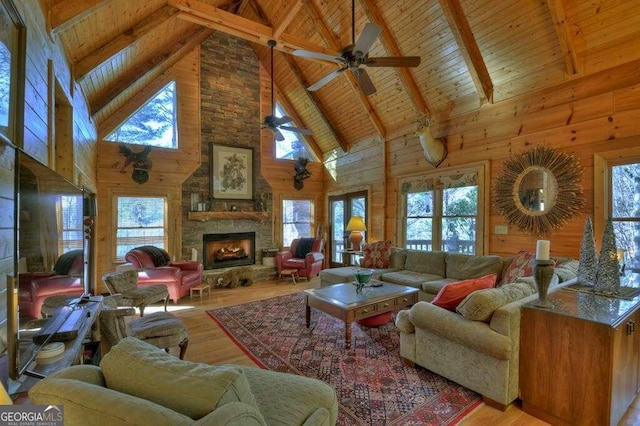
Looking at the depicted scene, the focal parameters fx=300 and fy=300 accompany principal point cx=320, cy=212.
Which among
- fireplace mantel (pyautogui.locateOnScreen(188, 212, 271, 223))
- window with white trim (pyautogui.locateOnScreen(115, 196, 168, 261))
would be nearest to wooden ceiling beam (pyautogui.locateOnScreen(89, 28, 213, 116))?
window with white trim (pyautogui.locateOnScreen(115, 196, 168, 261))

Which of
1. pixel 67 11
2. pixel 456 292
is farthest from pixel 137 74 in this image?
pixel 456 292

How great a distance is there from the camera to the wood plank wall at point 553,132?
3.43 metres

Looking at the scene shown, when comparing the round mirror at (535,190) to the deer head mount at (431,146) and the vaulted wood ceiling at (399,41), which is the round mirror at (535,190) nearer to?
the vaulted wood ceiling at (399,41)

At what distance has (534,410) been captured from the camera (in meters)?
2.06

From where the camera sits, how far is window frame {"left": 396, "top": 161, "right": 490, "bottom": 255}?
470 cm

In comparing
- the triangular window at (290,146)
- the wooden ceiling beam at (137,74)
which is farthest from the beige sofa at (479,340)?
the triangular window at (290,146)

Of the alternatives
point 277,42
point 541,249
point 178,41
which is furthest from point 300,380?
point 178,41

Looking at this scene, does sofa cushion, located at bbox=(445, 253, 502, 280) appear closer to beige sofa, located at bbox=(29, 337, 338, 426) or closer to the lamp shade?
the lamp shade

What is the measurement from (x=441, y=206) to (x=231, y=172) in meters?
4.56

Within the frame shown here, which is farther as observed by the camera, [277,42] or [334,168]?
[334,168]

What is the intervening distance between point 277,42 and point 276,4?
1.96m

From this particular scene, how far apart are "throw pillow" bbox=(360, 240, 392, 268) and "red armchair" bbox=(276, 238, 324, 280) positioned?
Answer: 4.46 feet

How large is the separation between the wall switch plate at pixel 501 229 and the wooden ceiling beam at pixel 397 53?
2.12m

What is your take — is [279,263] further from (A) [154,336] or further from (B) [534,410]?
(B) [534,410]
